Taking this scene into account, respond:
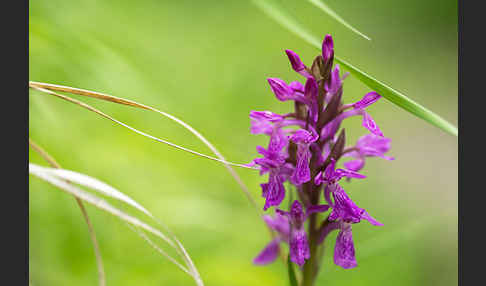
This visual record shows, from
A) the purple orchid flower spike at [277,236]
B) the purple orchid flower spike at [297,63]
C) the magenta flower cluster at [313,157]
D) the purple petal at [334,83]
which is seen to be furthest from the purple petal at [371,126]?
the purple orchid flower spike at [277,236]

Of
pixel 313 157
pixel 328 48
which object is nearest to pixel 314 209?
pixel 313 157

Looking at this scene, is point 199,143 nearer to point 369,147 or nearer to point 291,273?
point 369,147

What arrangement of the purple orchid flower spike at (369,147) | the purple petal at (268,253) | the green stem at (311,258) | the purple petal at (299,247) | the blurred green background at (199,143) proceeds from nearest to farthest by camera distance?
1. the purple petal at (299,247)
2. the green stem at (311,258)
3. the purple orchid flower spike at (369,147)
4. the purple petal at (268,253)
5. the blurred green background at (199,143)

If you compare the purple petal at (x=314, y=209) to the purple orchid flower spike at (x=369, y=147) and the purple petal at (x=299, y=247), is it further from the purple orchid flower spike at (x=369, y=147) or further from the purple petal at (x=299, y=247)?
the purple orchid flower spike at (x=369, y=147)

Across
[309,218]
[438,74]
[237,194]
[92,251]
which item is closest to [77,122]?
[92,251]

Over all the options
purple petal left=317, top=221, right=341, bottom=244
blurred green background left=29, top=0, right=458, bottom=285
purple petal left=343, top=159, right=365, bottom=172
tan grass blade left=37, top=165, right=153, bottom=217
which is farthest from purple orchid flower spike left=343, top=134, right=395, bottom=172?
tan grass blade left=37, top=165, right=153, bottom=217

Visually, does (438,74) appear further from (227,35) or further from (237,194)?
(237,194)

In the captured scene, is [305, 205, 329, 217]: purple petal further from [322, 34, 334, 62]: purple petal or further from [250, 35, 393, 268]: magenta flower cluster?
[322, 34, 334, 62]: purple petal

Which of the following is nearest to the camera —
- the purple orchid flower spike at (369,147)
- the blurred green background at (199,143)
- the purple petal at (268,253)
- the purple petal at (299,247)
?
the purple petal at (299,247)
